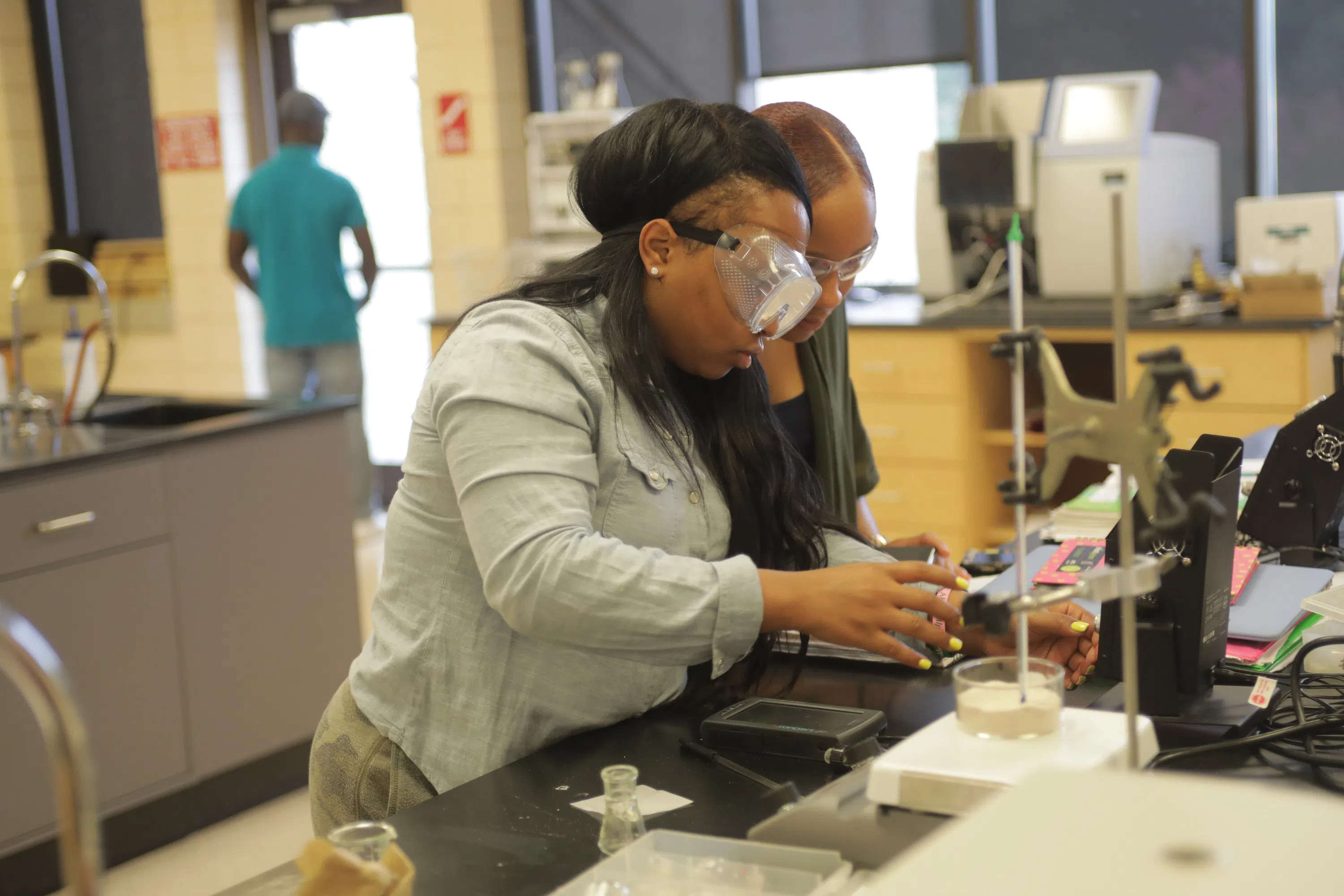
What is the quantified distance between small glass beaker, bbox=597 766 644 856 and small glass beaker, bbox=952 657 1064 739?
0.26 m

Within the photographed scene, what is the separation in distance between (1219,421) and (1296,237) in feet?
1.81

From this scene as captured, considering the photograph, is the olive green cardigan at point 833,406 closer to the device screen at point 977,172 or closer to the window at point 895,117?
the device screen at point 977,172

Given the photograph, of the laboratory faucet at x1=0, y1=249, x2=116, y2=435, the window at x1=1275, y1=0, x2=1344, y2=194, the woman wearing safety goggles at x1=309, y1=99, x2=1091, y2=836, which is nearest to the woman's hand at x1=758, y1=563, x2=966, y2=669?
the woman wearing safety goggles at x1=309, y1=99, x2=1091, y2=836

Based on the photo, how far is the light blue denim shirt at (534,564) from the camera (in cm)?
115

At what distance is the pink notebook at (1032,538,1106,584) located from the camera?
172 cm

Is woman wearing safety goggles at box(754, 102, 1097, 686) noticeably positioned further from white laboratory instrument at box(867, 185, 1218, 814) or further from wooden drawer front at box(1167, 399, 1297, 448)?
wooden drawer front at box(1167, 399, 1297, 448)

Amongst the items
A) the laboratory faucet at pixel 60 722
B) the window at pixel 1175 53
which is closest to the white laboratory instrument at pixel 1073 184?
the window at pixel 1175 53

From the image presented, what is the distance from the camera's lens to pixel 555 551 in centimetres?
114

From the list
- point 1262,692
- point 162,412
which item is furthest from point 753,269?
point 162,412

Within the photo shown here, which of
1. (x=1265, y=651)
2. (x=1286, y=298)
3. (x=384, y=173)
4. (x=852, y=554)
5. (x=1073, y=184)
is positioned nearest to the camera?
(x=1265, y=651)

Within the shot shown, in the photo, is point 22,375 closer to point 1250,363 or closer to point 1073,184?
point 1073,184

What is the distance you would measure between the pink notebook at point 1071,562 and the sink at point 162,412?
217 centimetres

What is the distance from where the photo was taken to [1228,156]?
441cm

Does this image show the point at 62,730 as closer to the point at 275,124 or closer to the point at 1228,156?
the point at 1228,156
